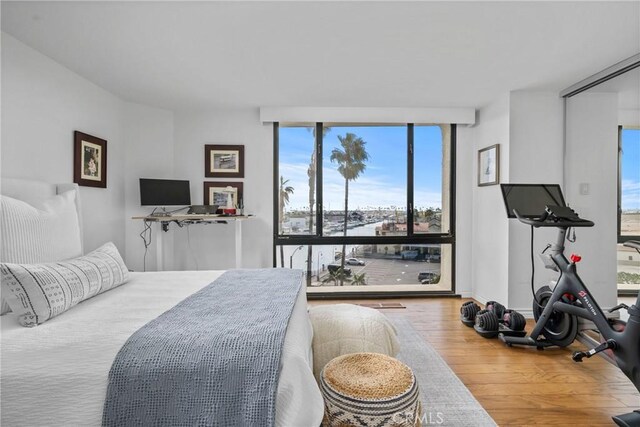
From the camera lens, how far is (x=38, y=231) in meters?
1.87

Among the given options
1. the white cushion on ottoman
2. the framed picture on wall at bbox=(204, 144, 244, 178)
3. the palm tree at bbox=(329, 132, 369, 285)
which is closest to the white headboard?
the framed picture on wall at bbox=(204, 144, 244, 178)

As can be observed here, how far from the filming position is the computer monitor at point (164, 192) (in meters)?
3.71

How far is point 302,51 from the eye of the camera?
259cm

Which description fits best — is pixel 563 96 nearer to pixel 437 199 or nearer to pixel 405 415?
pixel 437 199

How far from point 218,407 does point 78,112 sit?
10.7 feet

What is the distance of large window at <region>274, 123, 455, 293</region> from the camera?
4.30 metres

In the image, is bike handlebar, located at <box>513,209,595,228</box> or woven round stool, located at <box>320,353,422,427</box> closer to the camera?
woven round stool, located at <box>320,353,422,427</box>

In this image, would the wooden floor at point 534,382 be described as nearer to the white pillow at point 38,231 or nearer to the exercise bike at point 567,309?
the exercise bike at point 567,309

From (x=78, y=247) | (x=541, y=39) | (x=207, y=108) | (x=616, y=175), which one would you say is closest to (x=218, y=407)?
(x=78, y=247)

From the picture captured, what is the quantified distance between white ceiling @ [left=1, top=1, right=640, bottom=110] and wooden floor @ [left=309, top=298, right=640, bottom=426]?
2.42 metres

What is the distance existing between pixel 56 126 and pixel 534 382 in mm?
4238

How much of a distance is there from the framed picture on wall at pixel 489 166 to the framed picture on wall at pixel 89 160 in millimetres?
4293

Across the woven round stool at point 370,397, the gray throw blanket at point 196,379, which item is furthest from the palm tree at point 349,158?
the gray throw blanket at point 196,379

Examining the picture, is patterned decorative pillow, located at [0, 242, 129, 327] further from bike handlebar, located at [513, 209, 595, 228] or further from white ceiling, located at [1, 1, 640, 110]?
bike handlebar, located at [513, 209, 595, 228]
